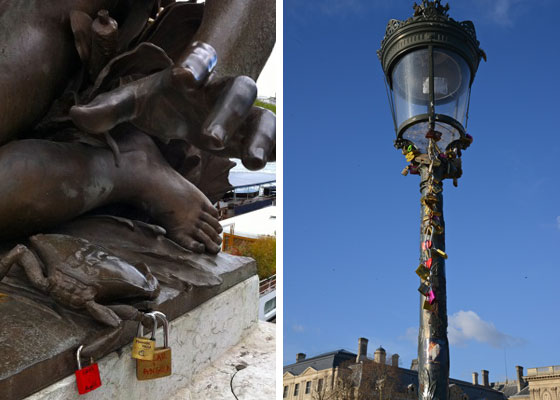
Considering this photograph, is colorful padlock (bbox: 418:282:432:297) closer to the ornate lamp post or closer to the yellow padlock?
the ornate lamp post

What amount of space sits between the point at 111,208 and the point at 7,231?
0.63 meters

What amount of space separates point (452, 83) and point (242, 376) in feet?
7.69

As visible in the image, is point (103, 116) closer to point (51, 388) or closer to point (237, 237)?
point (51, 388)

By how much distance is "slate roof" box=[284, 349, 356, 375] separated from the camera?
168 ft

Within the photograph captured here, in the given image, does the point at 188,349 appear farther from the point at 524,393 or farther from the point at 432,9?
the point at 524,393

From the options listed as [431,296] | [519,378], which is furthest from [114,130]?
[519,378]

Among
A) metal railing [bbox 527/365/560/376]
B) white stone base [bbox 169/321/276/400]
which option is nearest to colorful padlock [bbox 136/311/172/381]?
white stone base [bbox 169/321/276/400]

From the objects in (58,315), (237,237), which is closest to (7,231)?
(58,315)

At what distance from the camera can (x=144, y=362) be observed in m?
1.90

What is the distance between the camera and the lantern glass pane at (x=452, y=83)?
347 cm

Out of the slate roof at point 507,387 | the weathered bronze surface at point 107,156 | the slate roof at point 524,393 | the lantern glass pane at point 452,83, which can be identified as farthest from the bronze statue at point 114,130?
the slate roof at point 507,387

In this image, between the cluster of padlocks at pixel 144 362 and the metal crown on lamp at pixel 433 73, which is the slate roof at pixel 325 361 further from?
the cluster of padlocks at pixel 144 362

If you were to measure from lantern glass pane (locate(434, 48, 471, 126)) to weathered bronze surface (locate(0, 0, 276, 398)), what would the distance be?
131 cm

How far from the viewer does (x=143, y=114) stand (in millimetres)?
2152
